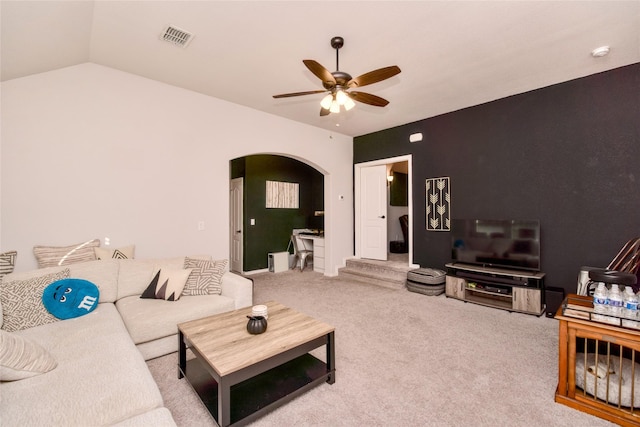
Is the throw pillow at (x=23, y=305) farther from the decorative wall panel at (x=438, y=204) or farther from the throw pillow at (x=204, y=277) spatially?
the decorative wall panel at (x=438, y=204)

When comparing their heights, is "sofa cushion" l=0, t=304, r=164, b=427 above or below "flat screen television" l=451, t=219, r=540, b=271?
below

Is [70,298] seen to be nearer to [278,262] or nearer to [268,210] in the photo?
[278,262]

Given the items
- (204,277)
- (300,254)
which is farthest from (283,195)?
(204,277)

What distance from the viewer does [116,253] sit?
3141 millimetres

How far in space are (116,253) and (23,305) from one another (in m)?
1.01

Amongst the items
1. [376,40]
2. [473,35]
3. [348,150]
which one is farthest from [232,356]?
[348,150]

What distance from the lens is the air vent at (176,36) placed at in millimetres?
2594

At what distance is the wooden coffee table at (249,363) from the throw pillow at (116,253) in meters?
1.57

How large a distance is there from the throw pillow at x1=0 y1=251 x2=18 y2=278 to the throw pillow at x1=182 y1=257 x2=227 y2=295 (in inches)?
57.7

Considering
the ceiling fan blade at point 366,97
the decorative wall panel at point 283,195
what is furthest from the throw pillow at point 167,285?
the decorative wall panel at point 283,195

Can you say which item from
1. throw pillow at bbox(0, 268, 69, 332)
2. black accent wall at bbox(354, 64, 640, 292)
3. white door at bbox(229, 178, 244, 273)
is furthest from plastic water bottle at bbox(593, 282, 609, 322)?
white door at bbox(229, 178, 244, 273)

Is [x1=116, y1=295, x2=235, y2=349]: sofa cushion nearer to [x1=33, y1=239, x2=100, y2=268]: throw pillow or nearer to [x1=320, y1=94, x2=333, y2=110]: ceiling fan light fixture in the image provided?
[x1=33, y1=239, x2=100, y2=268]: throw pillow

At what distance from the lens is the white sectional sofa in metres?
1.26

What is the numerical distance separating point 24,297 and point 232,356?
1.83 meters
